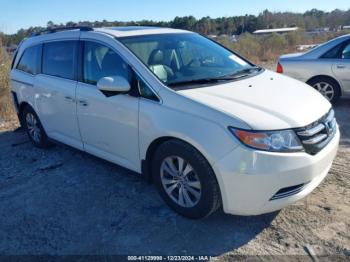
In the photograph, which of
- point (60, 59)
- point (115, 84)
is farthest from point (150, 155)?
point (60, 59)

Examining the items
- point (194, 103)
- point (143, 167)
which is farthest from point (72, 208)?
point (194, 103)

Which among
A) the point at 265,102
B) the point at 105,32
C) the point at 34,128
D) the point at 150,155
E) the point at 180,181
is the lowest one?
the point at 34,128

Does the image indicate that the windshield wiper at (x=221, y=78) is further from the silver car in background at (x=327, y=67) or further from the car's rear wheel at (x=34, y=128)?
the silver car in background at (x=327, y=67)

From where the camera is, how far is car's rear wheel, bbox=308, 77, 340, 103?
7.13 meters

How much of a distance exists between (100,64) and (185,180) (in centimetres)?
169

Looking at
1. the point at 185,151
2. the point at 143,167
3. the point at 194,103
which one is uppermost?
the point at 194,103

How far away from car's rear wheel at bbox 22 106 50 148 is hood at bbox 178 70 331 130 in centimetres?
299

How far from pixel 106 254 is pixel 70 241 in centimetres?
41

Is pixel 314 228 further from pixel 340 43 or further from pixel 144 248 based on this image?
pixel 340 43

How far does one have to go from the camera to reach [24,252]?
3.21 metres

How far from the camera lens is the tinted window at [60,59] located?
4.55 metres

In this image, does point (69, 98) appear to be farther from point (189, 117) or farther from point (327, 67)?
point (327, 67)

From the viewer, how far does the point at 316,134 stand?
3178mm

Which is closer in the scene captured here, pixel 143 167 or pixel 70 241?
pixel 70 241
